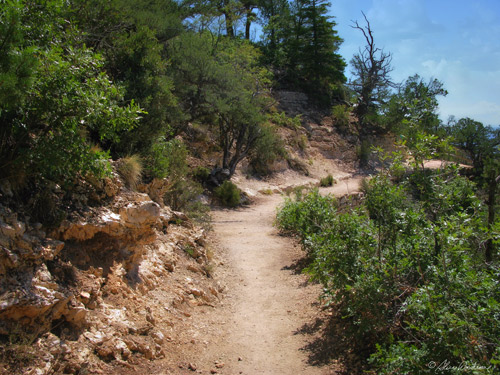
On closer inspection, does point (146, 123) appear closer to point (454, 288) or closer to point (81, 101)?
point (81, 101)

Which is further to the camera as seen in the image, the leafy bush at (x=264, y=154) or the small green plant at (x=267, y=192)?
the leafy bush at (x=264, y=154)

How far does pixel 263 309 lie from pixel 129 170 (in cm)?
294

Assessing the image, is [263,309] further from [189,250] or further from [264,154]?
[264,154]

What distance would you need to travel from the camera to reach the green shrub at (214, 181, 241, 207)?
15109mm

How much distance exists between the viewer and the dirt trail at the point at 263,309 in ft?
14.6

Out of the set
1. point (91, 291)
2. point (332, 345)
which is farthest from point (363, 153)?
point (91, 291)

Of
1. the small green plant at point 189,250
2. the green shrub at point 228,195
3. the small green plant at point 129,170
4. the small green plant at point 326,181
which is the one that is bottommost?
the small green plant at point 189,250

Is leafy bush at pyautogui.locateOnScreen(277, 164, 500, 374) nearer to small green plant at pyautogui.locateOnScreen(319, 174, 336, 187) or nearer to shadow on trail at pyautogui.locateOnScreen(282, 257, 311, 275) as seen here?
shadow on trail at pyautogui.locateOnScreen(282, 257, 311, 275)

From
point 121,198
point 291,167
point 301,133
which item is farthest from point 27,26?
point 301,133

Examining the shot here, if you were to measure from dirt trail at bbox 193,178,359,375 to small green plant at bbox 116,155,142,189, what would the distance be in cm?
230

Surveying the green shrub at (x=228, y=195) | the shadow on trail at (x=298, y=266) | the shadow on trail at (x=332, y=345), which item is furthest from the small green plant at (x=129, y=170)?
the green shrub at (x=228, y=195)

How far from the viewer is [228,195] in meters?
15.2

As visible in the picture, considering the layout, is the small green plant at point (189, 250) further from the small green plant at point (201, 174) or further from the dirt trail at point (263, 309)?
the small green plant at point (201, 174)

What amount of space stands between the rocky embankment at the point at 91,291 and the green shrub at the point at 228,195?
29.3 ft
